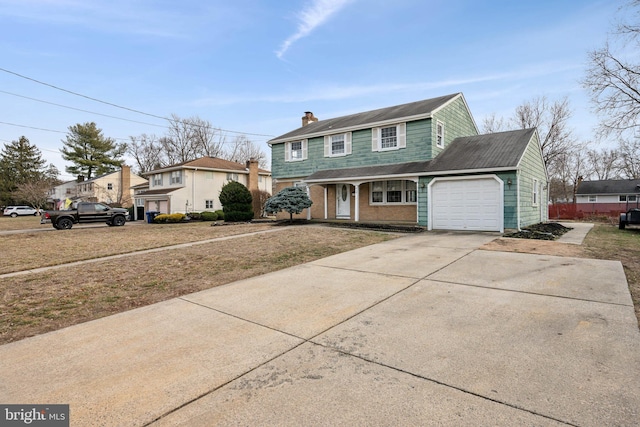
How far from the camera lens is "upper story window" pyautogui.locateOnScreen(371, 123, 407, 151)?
16359mm

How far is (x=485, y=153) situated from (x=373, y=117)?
6778 mm

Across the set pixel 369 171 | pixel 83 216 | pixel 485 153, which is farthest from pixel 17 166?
pixel 485 153

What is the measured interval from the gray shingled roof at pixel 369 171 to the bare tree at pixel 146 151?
38.0 meters


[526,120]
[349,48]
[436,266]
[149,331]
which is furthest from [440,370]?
[526,120]

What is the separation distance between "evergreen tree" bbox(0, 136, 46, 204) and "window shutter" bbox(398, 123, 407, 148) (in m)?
63.7

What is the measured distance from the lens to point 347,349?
317 cm

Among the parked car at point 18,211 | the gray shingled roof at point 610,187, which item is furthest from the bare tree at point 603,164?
the parked car at point 18,211

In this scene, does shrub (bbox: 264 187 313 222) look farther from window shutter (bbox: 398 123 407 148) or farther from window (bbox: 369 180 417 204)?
window shutter (bbox: 398 123 407 148)

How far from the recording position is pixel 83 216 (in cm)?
2017

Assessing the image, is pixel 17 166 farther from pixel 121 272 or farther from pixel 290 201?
pixel 121 272

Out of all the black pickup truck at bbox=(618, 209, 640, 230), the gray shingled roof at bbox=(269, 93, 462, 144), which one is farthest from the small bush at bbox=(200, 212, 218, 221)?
the black pickup truck at bbox=(618, 209, 640, 230)

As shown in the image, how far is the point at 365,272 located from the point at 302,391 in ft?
13.7

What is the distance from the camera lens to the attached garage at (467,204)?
13.0 meters

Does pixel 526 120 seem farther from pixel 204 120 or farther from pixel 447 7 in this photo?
pixel 204 120
